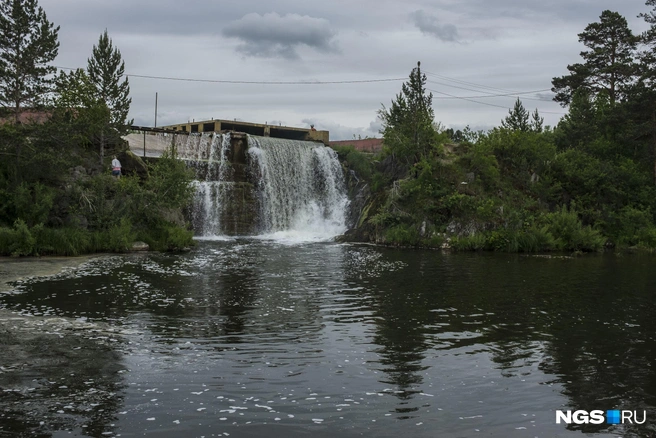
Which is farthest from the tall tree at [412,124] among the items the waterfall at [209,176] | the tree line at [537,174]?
the waterfall at [209,176]

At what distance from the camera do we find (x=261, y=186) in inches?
1921

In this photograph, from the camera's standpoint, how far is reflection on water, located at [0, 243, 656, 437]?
857cm

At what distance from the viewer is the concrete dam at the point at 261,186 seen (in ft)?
150

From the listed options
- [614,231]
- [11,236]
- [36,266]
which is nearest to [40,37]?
[11,236]

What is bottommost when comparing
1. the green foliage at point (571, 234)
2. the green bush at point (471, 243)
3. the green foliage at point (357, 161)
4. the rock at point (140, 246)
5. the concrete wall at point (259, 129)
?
the rock at point (140, 246)

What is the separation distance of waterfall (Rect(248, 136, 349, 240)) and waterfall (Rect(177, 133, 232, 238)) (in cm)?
248

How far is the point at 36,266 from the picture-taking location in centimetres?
2503

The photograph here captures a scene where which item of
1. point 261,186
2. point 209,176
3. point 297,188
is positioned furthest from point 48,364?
point 297,188

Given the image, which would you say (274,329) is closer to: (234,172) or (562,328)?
(562,328)

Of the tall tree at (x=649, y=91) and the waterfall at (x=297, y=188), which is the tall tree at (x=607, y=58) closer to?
the tall tree at (x=649, y=91)

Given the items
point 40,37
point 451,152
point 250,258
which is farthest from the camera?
point 451,152

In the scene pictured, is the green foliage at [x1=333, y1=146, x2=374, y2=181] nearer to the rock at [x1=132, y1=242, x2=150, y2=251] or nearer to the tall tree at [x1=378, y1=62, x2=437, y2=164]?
the tall tree at [x1=378, y1=62, x2=437, y2=164]

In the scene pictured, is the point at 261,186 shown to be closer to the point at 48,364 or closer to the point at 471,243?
the point at 471,243

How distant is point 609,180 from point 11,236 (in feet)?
129
